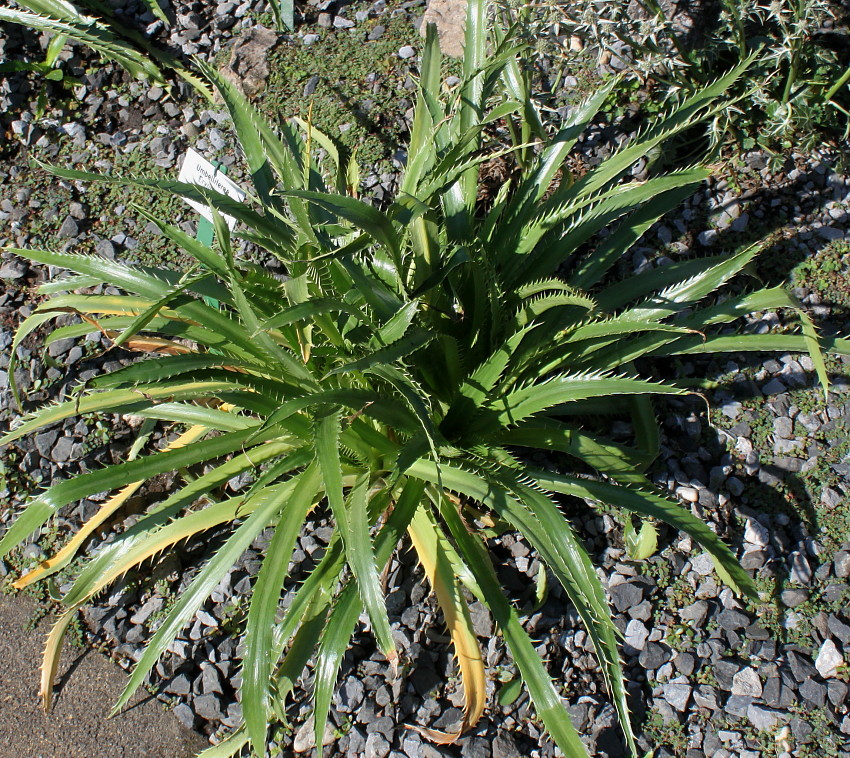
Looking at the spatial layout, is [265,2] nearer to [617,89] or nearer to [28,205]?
[28,205]

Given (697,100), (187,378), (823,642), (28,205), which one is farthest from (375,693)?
(28,205)

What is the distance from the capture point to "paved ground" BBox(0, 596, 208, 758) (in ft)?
5.31

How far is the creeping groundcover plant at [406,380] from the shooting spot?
1317 millimetres

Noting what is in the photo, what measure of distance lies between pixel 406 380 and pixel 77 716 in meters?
1.10

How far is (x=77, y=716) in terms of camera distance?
167cm

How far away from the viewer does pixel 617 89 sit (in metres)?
2.38

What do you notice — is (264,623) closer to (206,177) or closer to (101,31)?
(206,177)

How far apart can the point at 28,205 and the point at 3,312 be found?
394 mm

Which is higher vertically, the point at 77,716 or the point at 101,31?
the point at 101,31

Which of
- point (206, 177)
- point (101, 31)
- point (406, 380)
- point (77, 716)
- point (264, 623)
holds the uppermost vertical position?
point (101, 31)

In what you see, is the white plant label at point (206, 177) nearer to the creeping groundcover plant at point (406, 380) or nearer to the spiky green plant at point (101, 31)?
the creeping groundcover plant at point (406, 380)

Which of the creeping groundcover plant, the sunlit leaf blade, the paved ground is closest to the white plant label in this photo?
the creeping groundcover plant

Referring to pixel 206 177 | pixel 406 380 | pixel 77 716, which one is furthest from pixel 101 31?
pixel 77 716

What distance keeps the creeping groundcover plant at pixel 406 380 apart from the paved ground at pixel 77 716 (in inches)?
7.5
